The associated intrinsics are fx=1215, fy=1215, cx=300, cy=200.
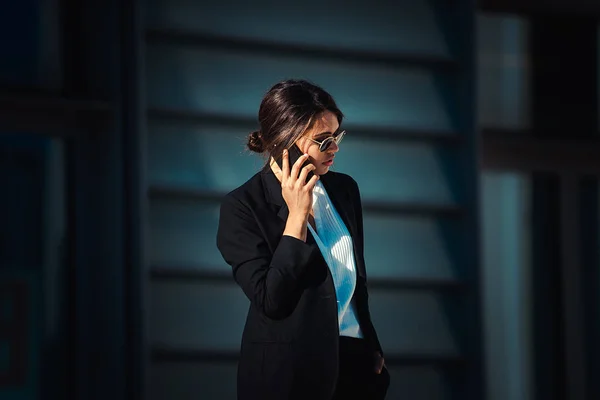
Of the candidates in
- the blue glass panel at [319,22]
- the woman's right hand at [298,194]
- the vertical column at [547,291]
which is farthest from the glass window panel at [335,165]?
the woman's right hand at [298,194]

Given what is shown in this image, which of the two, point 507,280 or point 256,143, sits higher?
point 256,143

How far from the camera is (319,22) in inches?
211

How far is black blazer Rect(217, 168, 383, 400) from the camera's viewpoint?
301 cm

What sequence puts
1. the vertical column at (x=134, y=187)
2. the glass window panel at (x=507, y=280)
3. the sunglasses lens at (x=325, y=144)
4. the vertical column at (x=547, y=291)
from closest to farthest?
the sunglasses lens at (x=325, y=144), the vertical column at (x=134, y=187), the glass window panel at (x=507, y=280), the vertical column at (x=547, y=291)

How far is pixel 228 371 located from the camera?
5000 mm

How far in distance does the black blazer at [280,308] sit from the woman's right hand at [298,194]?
0.04 meters

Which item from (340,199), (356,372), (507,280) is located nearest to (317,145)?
Answer: (340,199)

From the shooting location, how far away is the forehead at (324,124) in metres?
3.12

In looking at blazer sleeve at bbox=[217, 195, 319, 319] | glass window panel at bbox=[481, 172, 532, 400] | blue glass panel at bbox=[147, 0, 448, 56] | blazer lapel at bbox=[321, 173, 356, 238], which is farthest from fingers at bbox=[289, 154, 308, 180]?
glass window panel at bbox=[481, 172, 532, 400]

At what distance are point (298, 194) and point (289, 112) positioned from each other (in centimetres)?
24

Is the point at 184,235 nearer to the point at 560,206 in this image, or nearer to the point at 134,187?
the point at 134,187

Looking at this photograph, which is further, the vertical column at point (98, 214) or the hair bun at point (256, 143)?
the vertical column at point (98, 214)

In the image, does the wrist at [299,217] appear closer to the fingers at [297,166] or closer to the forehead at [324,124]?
the fingers at [297,166]

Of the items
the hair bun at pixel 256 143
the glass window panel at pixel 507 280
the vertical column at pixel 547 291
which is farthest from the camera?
the vertical column at pixel 547 291
